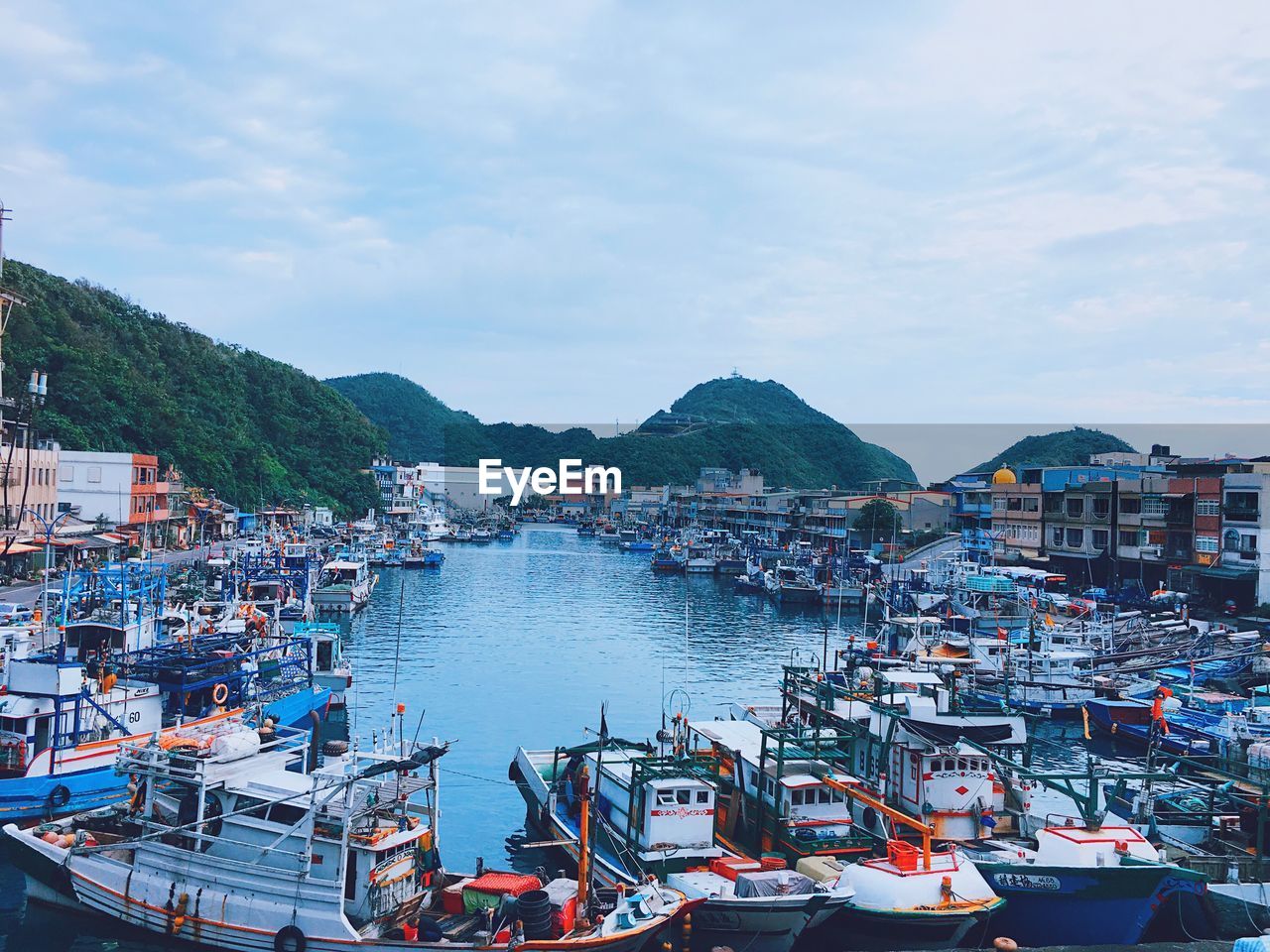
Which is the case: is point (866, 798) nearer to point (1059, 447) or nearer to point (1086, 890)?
point (1086, 890)

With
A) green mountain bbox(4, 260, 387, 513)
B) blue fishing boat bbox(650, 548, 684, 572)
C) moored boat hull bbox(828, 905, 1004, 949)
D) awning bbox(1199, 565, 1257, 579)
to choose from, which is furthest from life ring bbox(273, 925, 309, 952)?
blue fishing boat bbox(650, 548, 684, 572)

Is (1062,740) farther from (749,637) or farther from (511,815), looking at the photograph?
(749,637)

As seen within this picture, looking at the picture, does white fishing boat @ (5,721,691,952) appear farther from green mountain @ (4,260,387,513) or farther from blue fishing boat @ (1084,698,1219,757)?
green mountain @ (4,260,387,513)

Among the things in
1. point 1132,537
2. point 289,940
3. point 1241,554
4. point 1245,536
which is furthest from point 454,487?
point 289,940

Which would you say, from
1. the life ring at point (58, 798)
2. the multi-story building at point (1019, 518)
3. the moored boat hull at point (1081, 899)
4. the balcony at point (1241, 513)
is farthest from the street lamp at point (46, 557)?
the multi-story building at point (1019, 518)

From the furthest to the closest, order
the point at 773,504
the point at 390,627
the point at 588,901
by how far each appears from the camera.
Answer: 1. the point at 773,504
2. the point at 390,627
3. the point at 588,901

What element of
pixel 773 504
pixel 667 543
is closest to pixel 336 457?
pixel 667 543
